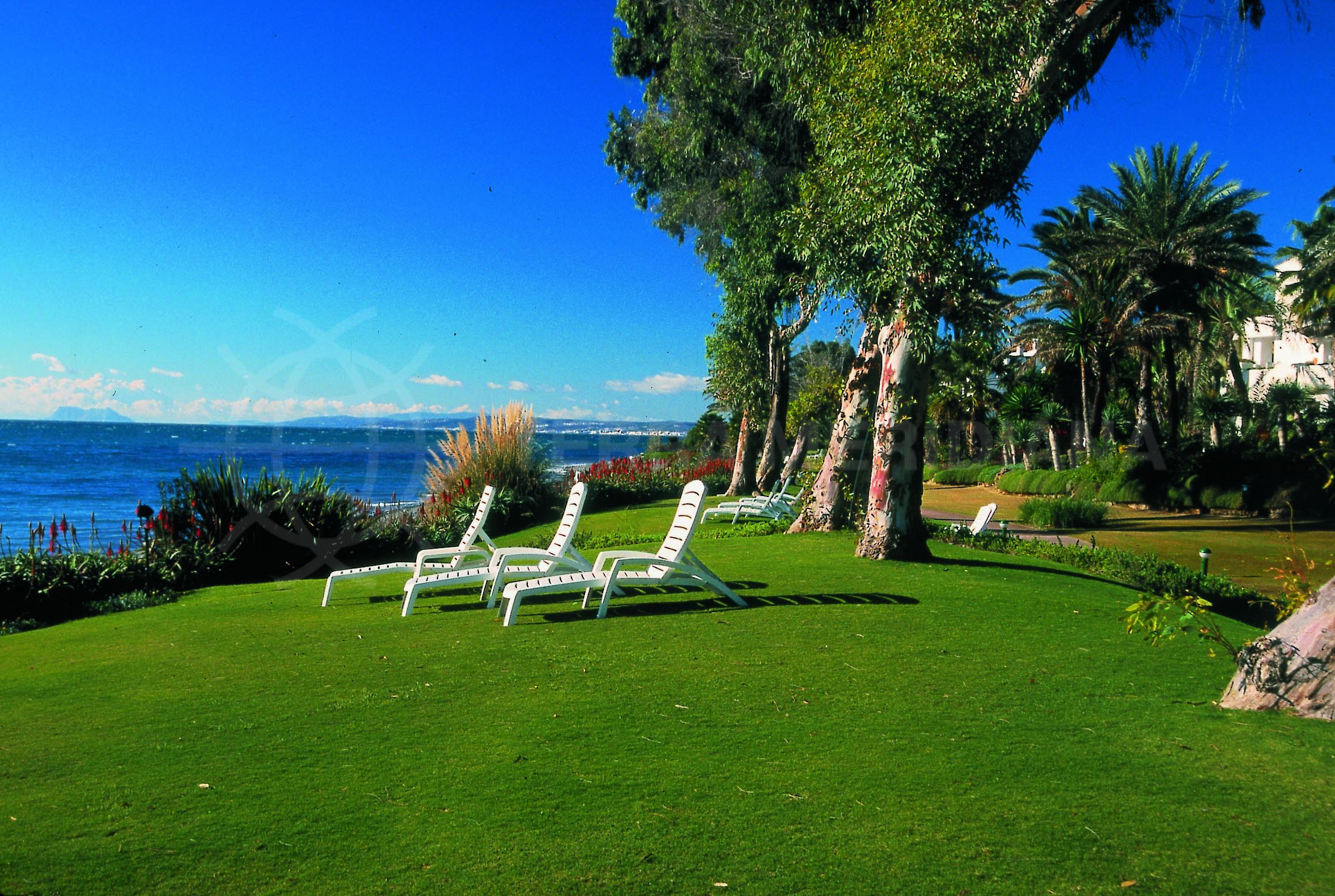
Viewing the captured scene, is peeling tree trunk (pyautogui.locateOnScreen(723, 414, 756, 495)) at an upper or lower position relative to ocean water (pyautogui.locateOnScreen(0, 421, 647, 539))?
upper

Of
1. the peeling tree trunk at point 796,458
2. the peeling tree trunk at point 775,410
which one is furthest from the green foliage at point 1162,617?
the peeling tree trunk at point 775,410

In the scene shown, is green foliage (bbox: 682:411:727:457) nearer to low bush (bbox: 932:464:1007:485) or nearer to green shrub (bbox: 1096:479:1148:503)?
low bush (bbox: 932:464:1007:485)

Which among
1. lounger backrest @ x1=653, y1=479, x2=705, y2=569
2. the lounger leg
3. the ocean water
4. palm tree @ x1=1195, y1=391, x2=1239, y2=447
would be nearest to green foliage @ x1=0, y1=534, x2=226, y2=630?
the ocean water

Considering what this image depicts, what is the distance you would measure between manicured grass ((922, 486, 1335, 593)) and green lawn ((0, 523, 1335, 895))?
28.0 ft

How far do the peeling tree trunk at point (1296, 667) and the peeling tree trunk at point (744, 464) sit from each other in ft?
64.6

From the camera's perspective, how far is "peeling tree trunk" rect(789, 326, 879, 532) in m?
14.2

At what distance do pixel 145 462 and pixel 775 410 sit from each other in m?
54.6

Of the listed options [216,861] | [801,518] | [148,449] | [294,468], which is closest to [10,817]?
[216,861]

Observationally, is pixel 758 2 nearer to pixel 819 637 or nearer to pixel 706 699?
pixel 819 637

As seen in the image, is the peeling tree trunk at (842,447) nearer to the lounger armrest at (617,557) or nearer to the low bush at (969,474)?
the lounger armrest at (617,557)

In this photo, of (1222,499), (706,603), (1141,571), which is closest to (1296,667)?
(706,603)

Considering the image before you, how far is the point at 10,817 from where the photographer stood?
3.69 m

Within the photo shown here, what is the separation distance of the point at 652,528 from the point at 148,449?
7560 centimetres

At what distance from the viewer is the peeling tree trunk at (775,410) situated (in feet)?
78.2
